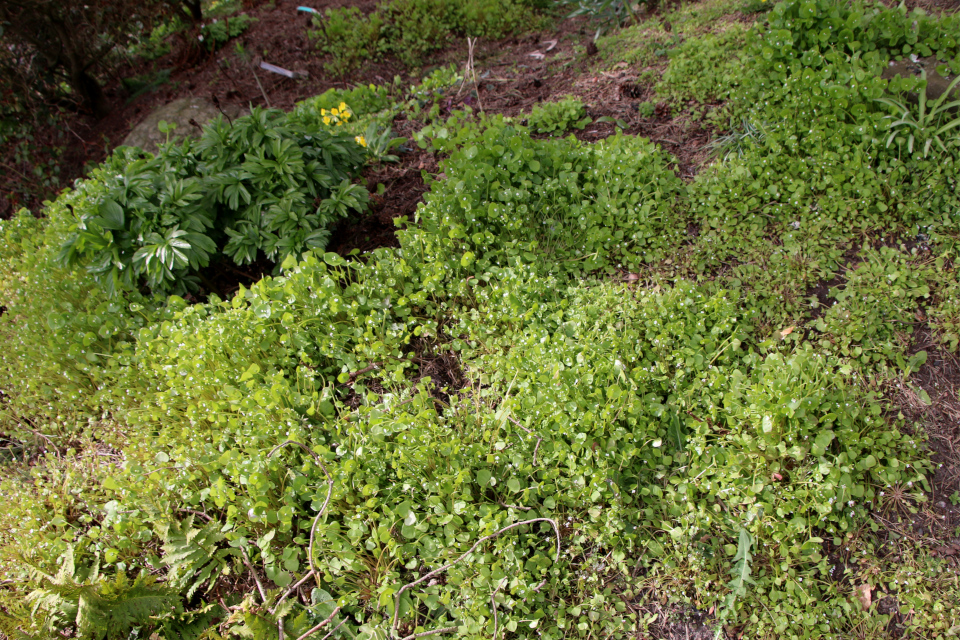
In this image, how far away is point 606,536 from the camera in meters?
2.40

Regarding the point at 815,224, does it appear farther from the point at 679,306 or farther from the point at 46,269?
the point at 46,269

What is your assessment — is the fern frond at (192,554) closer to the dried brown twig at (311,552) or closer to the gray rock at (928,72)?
the dried brown twig at (311,552)

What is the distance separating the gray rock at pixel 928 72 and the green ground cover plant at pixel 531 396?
11 cm

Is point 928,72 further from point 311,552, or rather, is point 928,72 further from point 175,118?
point 175,118

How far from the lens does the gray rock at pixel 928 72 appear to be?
3.45m

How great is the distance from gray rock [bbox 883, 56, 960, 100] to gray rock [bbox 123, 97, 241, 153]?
572cm

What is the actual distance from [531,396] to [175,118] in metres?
5.24

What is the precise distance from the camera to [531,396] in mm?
2635

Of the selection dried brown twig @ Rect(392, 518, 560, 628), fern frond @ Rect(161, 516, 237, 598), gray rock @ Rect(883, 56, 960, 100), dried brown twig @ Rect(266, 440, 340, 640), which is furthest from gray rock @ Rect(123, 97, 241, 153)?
gray rock @ Rect(883, 56, 960, 100)

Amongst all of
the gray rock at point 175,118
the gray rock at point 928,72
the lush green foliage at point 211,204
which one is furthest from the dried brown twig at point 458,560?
the gray rock at point 175,118

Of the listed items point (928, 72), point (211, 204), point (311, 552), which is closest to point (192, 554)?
point (311, 552)

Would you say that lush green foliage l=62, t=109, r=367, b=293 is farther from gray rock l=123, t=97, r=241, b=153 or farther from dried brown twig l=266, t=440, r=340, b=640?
gray rock l=123, t=97, r=241, b=153

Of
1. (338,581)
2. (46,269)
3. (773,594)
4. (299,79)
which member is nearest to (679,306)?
(773,594)

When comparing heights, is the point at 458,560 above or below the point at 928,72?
below
